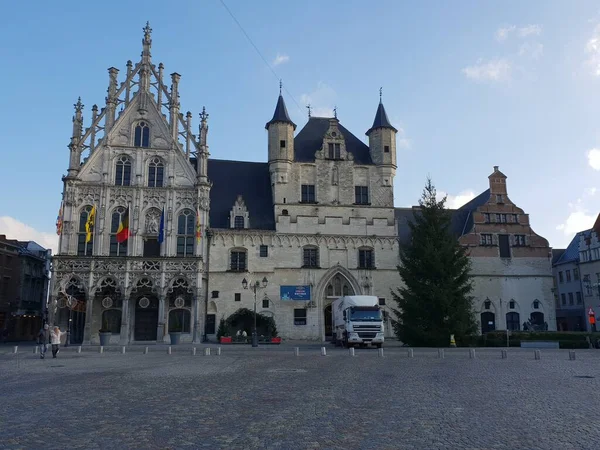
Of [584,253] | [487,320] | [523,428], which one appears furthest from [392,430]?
[584,253]

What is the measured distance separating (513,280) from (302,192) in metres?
22.0

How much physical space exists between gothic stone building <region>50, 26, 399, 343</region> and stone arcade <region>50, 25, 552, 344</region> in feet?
0.31

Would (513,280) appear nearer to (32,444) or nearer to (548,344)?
(548,344)

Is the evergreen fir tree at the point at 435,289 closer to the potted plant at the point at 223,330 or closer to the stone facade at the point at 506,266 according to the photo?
the potted plant at the point at 223,330

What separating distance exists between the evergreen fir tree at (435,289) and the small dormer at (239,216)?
16.0m

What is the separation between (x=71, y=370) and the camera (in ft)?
62.3

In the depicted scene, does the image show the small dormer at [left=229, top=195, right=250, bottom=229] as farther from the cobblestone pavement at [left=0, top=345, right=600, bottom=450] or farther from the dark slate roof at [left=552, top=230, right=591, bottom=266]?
the dark slate roof at [left=552, top=230, right=591, bottom=266]

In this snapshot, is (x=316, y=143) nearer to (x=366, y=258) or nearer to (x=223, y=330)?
(x=366, y=258)

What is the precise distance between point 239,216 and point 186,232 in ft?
16.5

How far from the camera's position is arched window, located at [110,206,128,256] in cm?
4069

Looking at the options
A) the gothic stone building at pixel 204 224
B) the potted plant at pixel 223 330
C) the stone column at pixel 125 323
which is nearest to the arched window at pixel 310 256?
the gothic stone building at pixel 204 224

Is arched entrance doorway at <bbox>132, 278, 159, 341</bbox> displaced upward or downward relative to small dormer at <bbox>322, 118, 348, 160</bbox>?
downward

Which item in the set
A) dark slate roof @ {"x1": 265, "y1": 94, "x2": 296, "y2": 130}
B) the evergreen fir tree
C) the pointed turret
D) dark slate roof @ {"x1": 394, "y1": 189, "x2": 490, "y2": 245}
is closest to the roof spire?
dark slate roof @ {"x1": 265, "y1": 94, "x2": 296, "y2": 130}

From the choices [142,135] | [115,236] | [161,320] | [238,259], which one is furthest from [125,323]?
[142,135]
